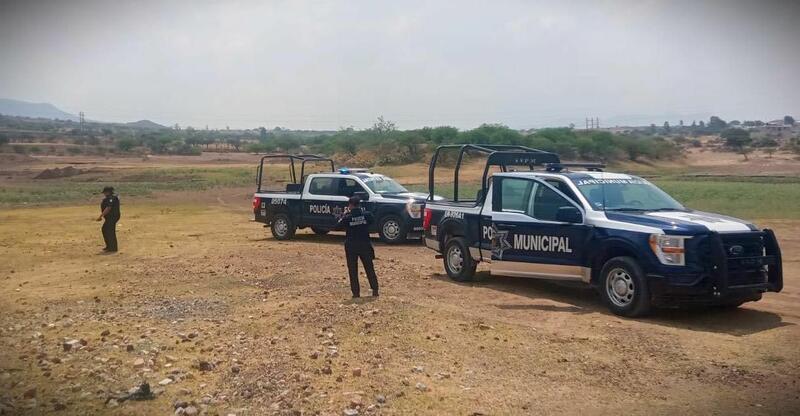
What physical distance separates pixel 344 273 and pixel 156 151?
4024 inches

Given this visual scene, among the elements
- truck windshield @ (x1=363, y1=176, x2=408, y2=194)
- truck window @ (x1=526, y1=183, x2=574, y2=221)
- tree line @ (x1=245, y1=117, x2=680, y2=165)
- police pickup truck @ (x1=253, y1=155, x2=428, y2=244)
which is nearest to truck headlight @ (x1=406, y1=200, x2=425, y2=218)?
police pickup truck @ (x1=253, y1=155, x2=428, y2=244)

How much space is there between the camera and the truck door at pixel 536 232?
10.8 m

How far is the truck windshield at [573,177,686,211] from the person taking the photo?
35.6 feet

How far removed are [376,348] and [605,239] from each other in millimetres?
3511

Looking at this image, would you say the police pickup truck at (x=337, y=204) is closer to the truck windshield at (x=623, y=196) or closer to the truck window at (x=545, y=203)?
the truck window at (x=545, y=203)

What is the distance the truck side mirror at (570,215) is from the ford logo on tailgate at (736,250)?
1.94m

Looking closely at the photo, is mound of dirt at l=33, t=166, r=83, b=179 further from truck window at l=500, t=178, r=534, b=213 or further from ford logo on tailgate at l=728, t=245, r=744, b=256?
ford logo on tailgate at l=728, t=245, r=744, b=256

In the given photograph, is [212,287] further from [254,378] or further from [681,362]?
[681,362]

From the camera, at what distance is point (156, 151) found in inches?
4353

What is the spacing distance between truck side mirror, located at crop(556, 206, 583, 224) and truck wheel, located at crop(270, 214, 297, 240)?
36.0 ft

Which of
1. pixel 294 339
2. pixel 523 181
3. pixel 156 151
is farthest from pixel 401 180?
pixel 156 151

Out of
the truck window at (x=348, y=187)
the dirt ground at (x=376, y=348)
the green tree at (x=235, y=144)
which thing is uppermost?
the green tree at (x=235, y=144)

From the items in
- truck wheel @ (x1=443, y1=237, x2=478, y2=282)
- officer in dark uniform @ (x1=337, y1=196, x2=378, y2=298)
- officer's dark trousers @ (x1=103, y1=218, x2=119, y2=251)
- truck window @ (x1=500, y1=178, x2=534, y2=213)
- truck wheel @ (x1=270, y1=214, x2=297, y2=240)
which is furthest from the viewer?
truck wheel @ (x1=270, y1=214, x2=297, y2=240)

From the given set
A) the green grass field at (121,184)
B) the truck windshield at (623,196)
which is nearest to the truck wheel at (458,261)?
the truck windshield at (623,196)
